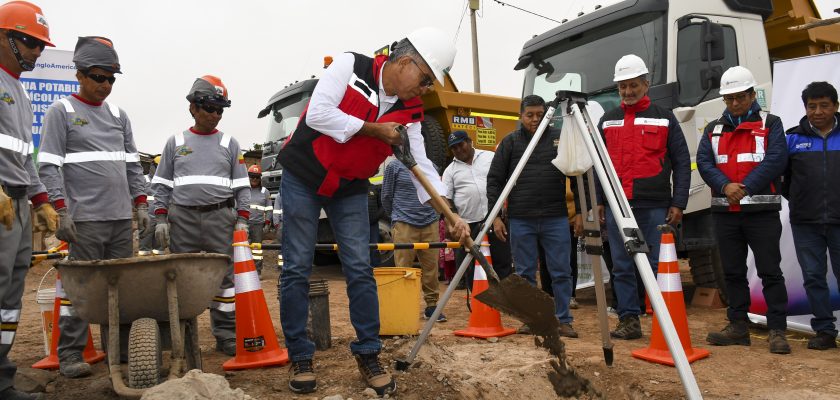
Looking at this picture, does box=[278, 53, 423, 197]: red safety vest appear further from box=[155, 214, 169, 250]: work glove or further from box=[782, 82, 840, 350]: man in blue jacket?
box=[782, 82, 840, 350]: man in blue jacket

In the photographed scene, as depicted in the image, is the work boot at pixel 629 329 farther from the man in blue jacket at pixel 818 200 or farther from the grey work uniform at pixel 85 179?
the grey work uniform at pixel 85 179

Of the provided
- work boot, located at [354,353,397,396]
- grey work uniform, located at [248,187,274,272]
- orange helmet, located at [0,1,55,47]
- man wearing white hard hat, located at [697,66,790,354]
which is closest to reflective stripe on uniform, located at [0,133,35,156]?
orange helmet, located at [0,1,55,47]

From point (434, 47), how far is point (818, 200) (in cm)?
310

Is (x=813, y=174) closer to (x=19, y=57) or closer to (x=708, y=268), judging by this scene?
(x=708, y=268)

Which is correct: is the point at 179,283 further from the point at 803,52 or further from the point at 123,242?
the point at 803,52

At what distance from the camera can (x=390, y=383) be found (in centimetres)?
309

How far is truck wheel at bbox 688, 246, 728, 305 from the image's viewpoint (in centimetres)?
617

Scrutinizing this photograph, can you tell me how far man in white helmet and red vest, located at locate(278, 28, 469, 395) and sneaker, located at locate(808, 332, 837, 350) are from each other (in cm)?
295

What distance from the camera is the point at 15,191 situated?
3131mm

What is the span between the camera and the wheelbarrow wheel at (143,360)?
279 cm

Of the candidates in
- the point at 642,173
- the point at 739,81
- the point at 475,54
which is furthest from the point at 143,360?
the point at 475,54

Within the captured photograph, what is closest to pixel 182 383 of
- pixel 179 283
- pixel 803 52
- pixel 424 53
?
pixel 179 283

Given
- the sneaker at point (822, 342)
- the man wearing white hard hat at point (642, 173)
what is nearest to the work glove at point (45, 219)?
the man wearing white hard hat at point (642, 173)

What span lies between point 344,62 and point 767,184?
10.4 feet
